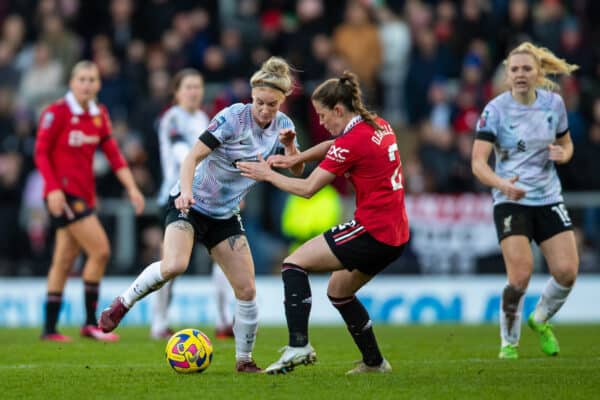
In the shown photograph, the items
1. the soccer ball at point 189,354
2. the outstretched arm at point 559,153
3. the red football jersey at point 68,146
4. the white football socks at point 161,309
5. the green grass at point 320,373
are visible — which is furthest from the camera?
the white football socks at point 161,309

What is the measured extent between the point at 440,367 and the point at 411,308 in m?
7.66

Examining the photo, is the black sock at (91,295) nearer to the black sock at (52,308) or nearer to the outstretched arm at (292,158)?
the black sock at (52,308)

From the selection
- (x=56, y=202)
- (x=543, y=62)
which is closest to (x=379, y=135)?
(x=543, y=62)

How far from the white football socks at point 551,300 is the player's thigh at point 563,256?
0.12 metres

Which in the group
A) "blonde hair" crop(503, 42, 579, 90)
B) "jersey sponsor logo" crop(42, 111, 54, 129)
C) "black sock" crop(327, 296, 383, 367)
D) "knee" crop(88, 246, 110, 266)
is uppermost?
"blonde hair" crop(503, 42, 579, 90)

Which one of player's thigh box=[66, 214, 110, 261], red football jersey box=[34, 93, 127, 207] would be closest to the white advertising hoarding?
player's thigh box=[66, 214, 110, 261]

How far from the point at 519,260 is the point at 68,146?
499 centimetres

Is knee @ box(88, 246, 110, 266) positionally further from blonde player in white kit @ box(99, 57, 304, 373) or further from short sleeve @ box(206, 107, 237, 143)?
short sleeve @ box(206, 107, 237, 143)

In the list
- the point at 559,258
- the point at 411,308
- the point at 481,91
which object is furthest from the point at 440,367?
the point at 481,91

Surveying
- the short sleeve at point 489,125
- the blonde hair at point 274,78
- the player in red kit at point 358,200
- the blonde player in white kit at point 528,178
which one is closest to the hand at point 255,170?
the player in red kit at point 358,200

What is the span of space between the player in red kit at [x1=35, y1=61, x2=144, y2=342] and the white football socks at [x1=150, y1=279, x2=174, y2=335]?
517 mm

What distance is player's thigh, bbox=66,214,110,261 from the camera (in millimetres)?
12258

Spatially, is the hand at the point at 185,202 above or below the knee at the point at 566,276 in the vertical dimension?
above

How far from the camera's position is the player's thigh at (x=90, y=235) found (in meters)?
12.3
